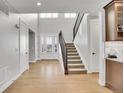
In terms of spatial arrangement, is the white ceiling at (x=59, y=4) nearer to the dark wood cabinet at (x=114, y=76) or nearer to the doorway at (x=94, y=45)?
the dark wood cabinet at (x=114, y=76)

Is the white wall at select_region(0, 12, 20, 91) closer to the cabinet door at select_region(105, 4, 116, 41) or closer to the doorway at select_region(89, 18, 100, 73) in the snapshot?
the cabinet door at select_region(105, 4, 116, 41)

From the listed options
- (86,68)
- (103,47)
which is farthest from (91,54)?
(103,47)

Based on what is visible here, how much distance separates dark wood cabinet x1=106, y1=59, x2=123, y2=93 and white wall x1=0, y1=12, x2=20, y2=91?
9.79 feet

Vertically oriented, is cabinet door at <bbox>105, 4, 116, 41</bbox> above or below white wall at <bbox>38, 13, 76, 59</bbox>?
below

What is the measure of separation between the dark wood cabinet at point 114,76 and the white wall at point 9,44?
2.99m

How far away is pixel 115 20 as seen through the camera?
5.11 m

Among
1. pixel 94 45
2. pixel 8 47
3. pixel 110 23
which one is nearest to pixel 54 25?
pixel 94 45

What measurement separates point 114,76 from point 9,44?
3251mm

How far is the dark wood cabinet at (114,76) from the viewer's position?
4787mm

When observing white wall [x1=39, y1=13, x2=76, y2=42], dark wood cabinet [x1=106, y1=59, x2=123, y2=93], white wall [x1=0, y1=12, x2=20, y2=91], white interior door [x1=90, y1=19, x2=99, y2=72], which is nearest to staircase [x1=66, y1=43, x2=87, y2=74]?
white interior door [x1=90, y1=19, x2=99, y2=72]

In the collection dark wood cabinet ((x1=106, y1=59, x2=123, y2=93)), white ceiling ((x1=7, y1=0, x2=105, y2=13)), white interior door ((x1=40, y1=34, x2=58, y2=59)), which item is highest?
white ceiling ((x1=7, y1=0, x2=105, y2=13))

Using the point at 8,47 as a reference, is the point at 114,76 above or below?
below

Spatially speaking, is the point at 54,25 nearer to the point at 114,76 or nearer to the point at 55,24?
the point at 55,24

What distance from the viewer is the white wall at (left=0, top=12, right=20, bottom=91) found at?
5.32 metres
